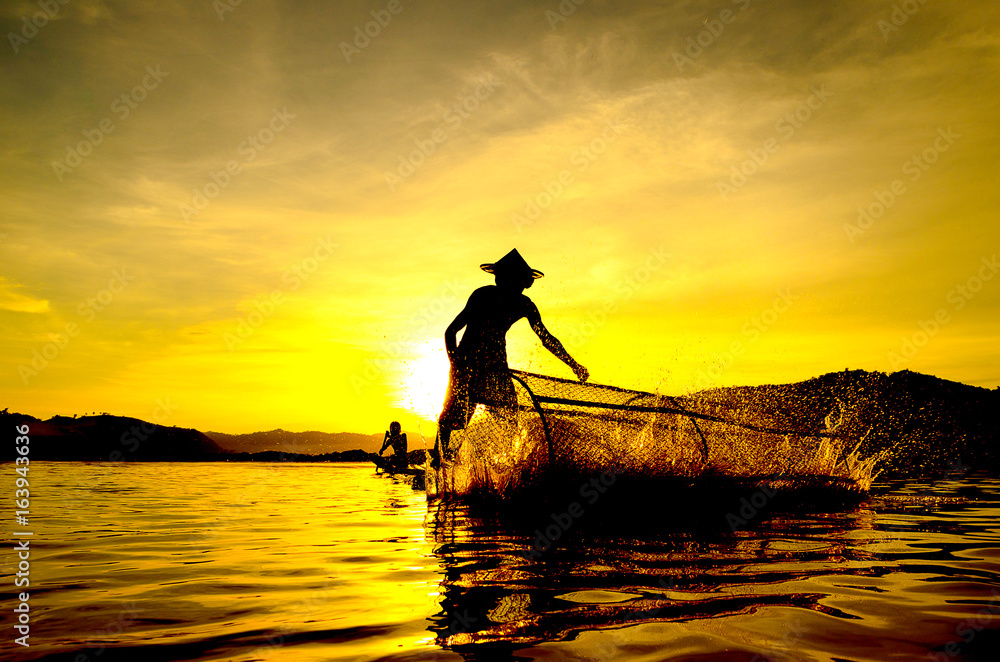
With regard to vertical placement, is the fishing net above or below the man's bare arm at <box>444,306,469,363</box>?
below

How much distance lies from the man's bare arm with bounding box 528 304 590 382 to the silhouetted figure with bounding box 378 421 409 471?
1346cm

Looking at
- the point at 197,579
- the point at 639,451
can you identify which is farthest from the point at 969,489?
the point at 197,579

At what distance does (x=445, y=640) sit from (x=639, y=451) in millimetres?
Result: 5746

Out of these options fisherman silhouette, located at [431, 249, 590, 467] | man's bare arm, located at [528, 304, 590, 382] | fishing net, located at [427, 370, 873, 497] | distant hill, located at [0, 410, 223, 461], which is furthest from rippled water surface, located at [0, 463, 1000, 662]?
distant hill, located at [0, 410, 223, 461]

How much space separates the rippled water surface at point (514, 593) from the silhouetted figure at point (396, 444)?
1378 centimetres

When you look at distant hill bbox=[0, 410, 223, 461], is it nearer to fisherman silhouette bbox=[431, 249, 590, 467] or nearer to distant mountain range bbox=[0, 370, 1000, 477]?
distant mountain range bbox=[0, 370, 1000, 477]

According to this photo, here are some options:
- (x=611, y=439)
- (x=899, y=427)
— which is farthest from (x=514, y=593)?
(x=899, y=427)

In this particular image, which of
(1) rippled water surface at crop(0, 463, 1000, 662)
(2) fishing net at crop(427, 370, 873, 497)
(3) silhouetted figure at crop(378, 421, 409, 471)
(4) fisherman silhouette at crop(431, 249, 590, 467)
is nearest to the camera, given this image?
(1) rippled water surface at crop(0, 463, 1000, 662)

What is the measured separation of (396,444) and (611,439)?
47.5 feet

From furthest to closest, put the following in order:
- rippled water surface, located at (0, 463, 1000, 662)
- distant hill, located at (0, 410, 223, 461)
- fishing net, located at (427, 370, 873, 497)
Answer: distant hill, located at (0, 410, 223, 461) < fishing net, located at (427, 370, 873, 497) < rippled water surface, located at (0, 463, 1000, 662)

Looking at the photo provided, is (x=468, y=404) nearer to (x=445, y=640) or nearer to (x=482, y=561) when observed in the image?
(x=482, y=561)

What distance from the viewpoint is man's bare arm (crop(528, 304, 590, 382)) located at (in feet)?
27.7

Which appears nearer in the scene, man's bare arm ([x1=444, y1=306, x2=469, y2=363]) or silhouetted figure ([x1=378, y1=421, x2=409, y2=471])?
man's bare arm ([x1=444, y1=306, x2=469, y2=363])

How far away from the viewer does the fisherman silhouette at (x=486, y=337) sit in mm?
8125
